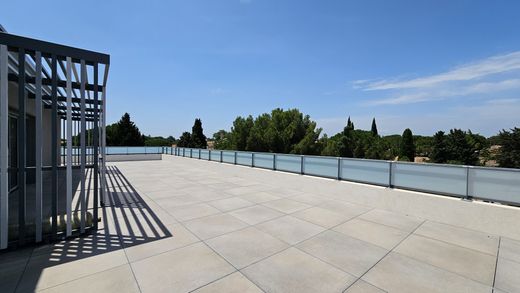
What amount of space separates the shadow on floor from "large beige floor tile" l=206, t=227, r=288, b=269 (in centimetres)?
104

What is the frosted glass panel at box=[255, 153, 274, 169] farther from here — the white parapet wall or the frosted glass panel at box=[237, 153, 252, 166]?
the white parapet wall

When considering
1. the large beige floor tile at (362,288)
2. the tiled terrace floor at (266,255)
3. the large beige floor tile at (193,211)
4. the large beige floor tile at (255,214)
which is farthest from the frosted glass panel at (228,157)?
the large beige floor tile at (362,288)

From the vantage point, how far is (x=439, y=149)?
3800 cm

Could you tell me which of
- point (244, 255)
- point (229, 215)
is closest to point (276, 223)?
point (229, 215)

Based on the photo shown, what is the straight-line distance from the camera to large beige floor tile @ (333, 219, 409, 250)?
4134mm

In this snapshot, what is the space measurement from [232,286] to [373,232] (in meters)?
3.00

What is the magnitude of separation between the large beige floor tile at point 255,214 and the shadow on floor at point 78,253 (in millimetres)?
1558

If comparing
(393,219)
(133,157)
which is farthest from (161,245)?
(133,157)

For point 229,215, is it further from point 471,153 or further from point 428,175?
point 471,153

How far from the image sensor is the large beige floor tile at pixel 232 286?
2686mm

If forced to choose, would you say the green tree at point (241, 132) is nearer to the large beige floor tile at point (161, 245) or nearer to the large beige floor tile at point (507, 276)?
the large beige floor tile at point (161, 245)

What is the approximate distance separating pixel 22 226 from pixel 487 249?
716cm

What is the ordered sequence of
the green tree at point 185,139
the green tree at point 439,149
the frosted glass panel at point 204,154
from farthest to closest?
the green tree at point 185,139 < the green tree at point 439,149 < the frosted glass panel at point 204,154

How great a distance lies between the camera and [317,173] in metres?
8.07
